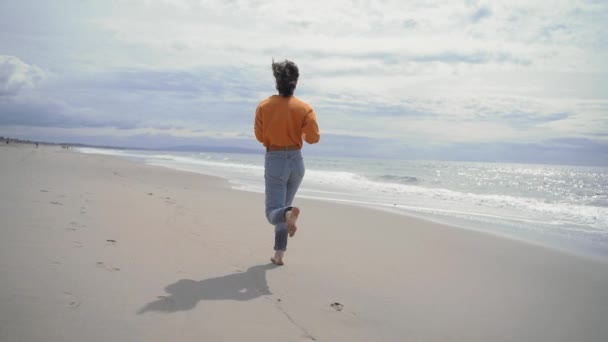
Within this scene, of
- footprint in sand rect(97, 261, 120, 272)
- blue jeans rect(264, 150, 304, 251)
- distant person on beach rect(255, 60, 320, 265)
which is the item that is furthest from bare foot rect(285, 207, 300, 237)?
footprint in sand rect(97, 261, 120, 272)

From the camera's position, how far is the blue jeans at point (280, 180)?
12.2 feet

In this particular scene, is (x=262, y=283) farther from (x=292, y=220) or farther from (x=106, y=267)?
(x=106, y=267)

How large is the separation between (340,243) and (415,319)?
2.29m

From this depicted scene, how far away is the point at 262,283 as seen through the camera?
10.6ft

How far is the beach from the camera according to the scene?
7.54ft

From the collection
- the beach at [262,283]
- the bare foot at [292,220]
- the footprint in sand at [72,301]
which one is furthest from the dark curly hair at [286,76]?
the footprint in sand at [72,301]

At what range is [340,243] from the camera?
502 cm

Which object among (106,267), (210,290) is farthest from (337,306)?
(106,267)

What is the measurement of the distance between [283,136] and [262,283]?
140 centimetres

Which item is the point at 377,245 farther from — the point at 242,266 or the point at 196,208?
the point at 196,208

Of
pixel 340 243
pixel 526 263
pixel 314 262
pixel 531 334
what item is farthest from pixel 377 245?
pixel 531 334

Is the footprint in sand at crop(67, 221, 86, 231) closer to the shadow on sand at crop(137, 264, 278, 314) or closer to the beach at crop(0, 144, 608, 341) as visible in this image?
the beach at crop(0, 144, 608, 341)

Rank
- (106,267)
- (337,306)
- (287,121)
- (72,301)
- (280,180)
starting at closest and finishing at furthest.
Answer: (72,301) → (337,306) → (106,267) → (287,121) → (280,180)

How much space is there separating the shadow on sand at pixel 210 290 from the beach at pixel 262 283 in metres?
0.02
